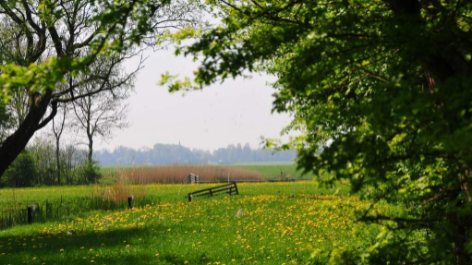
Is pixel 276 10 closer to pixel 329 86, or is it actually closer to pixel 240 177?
pixel 329 86

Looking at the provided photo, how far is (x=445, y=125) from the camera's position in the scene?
317 cm

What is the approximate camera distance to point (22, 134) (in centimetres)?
1510

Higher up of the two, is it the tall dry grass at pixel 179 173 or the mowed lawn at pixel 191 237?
the tall dry grass at pixel 179 173

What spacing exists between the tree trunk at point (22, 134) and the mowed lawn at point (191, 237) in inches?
98.3

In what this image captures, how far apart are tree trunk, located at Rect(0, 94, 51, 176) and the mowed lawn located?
8.19ft

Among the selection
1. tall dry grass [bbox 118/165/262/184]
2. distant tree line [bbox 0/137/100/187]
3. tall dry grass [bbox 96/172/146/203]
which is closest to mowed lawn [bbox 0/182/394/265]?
tall dry grass [bbox 96/172/146/203]

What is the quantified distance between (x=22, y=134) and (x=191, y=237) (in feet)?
23.6

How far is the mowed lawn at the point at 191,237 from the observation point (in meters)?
9.59

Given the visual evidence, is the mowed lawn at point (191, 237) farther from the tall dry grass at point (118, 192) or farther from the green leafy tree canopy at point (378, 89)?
the tall dry grass at point (118, 192)

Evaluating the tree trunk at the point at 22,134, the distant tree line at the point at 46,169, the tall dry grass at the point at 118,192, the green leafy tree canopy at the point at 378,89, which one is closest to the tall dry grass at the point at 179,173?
the distant tree line at the point at 46,169

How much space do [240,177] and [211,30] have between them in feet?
137

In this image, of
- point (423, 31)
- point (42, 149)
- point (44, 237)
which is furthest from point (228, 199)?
point (42, 149)

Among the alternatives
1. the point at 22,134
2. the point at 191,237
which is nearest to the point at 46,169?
the point at 22,134

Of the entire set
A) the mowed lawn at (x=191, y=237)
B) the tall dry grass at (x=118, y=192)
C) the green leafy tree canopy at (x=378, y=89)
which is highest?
the green leafy tree canopy at (x=378, y=89)
